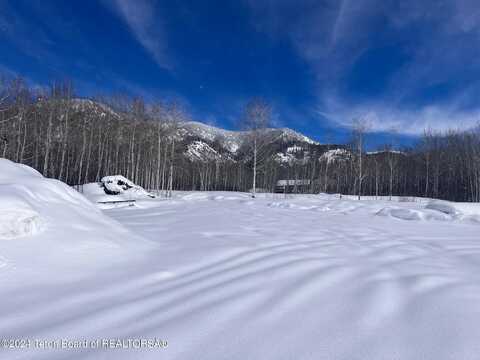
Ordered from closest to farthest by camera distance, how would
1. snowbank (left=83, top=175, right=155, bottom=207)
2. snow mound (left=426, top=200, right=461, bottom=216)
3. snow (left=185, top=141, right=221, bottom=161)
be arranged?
snow mound (left=426, top=200, right=461, bottom=216)
snowbank (left=83, top=175, right=155, bottom=207)
snow (left=185, top=141, right=221, bottom=161)

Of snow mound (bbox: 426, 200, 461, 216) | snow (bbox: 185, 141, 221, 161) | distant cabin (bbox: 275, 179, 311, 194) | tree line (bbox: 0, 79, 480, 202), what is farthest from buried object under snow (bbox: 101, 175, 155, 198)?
distant cabin (bbox: 275, 179, 311, 194)

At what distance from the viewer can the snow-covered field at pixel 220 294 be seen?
4.64 feet

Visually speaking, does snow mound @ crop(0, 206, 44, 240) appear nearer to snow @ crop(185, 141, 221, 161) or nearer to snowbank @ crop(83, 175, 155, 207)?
snowbank @ crop(83, 175, 155, 207)

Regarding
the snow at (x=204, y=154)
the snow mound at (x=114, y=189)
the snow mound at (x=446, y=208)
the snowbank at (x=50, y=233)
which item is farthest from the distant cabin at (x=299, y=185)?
the snowbank at (x=50, y=233)

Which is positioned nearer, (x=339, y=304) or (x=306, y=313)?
(x=306, y=313)

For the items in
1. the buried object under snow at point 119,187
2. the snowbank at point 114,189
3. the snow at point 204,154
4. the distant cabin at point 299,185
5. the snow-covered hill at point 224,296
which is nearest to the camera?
the snow-covered hill at point 224,296

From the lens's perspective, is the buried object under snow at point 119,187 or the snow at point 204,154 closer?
the buried object under snow at point 119,187

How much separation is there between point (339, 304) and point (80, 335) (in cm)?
178

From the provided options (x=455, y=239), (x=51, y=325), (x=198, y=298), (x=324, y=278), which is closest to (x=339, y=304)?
(x=324, y=278)

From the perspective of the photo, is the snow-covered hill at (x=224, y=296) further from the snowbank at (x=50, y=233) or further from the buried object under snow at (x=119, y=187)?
the buried object under snow at (x=119, y=187)

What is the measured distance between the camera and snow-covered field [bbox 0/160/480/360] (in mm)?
1415

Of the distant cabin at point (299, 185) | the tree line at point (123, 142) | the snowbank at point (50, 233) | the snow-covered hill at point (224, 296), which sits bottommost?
the snow-covered hill at point (224, 296)

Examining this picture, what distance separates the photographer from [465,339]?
144cm

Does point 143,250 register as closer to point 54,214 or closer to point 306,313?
point 54,214
